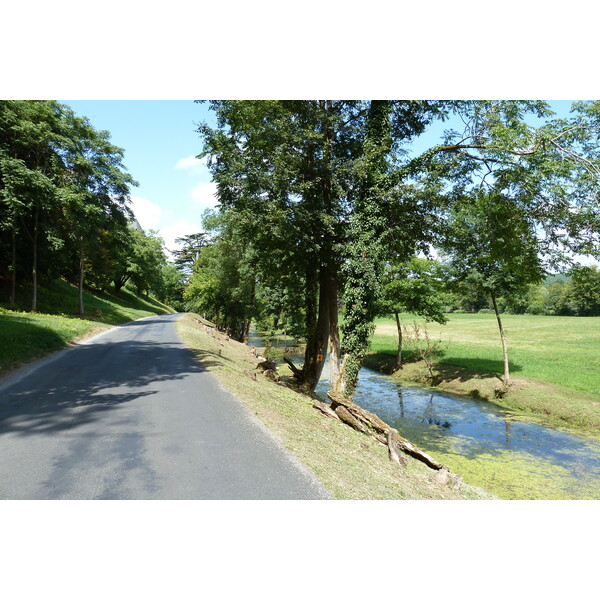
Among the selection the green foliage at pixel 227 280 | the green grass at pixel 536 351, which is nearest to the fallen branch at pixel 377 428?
the green grass at pixel 536 351

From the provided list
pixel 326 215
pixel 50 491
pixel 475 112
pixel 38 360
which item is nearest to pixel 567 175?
pixel 475 112

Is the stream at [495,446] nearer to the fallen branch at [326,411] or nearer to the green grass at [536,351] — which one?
the fallen branch at [326,411]

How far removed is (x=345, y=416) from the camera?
11.4m

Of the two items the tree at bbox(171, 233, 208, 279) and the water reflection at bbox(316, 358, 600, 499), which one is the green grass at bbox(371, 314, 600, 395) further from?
the tree at bbox(171, 233, 208, 279)

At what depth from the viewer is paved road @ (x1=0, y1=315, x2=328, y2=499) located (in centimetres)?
446

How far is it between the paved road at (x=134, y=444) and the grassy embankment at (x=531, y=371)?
14495 millimetres

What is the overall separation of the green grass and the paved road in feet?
59.5

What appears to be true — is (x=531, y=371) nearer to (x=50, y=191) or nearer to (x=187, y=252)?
(x=50, y=191)

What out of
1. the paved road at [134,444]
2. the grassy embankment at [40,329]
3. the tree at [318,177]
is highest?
the tree at [318,177]

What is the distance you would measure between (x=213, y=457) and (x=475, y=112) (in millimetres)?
13907

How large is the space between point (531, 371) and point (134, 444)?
878 inches

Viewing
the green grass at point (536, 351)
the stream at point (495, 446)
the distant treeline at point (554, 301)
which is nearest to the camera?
the stream at point (495, 446)

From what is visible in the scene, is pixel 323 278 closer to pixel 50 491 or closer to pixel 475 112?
pixel 475 112

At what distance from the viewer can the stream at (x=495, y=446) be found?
9734 millimetres
